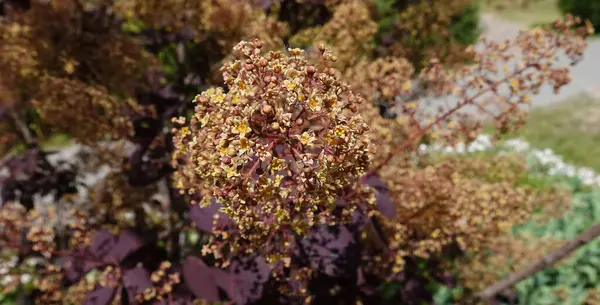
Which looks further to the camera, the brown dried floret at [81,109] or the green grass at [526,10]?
the green grass at [526,10]

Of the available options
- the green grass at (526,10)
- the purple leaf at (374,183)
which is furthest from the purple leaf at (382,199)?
the green grass at (526,10)

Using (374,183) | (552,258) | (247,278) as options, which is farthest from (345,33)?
(552,258)

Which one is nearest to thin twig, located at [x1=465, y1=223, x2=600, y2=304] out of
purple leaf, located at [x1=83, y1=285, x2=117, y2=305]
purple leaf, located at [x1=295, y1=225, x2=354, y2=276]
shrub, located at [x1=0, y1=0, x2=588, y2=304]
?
shrub, located at [x1=0, y1=0, x2=588, y2=304]

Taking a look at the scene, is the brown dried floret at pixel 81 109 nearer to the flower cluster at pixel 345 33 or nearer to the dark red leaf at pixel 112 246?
the dark red leaf at pixel 112 246

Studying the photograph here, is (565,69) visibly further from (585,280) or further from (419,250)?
(585,280)

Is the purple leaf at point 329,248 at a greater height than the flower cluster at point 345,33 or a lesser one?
lesser

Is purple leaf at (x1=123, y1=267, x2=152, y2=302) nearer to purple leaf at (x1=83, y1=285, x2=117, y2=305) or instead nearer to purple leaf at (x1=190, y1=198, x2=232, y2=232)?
purple leaf at (x1=83, y1=285, x2=117, y2=305)

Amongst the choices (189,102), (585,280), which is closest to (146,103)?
(189,102)
